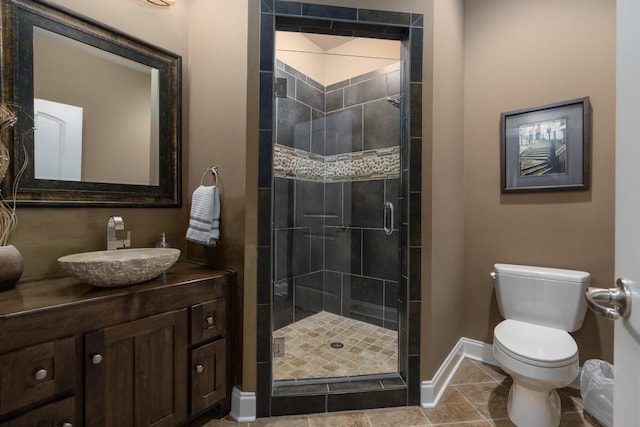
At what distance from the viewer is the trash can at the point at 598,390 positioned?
158 centimetres

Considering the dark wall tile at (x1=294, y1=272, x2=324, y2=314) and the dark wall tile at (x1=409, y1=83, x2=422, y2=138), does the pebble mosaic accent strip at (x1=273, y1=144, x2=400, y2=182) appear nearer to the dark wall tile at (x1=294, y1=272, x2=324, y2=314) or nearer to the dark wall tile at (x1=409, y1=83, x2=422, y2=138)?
the dark wall tile at (x1=409, y1=83, x2=422, y2=138)

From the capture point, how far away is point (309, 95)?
103 inches

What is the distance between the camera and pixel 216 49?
5.87 ft

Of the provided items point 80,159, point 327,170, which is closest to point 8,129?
point 80,159

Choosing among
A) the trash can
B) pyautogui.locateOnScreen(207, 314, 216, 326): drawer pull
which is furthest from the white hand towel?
the trash can

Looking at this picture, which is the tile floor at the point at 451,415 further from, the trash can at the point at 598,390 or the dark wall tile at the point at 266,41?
the dark wall tile at the point at 266,41

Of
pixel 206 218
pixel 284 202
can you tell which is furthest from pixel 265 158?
pixel 284 202

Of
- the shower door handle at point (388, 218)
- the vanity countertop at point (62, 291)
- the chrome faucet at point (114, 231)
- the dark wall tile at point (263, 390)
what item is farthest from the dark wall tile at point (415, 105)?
the chrome faucet at point (114, 231)

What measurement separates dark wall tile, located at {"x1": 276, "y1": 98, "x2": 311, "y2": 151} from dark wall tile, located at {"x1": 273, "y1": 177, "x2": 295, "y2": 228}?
1.06ft

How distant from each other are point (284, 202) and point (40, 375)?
1.63m

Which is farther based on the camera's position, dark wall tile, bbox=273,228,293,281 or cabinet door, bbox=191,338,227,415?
dark wall tile, bbox=273,228,293,281

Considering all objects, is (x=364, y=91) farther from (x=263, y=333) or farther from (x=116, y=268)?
(x=116, y=268)

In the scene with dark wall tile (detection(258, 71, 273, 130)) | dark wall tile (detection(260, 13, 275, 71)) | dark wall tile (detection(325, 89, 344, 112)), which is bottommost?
dark wall tile (detection(258, 71, 273, 130))

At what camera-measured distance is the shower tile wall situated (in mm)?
2443
